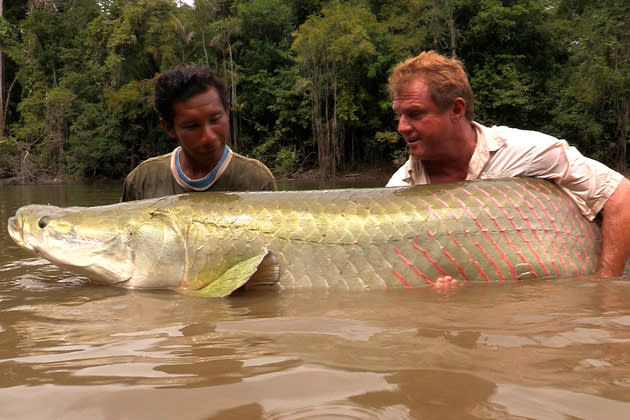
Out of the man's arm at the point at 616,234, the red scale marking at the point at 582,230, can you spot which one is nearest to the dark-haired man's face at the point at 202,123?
the red scale marking at the point at 582,230

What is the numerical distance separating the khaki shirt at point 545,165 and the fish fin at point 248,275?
Answer: 133cm

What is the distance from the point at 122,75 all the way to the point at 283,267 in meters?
31.7

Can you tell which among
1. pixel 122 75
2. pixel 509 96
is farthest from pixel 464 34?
pixel 122 75

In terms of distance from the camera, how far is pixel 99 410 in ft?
4.00

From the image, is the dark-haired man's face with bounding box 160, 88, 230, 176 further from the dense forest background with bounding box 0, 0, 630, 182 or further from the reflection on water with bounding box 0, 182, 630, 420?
the dense forest background with bounding box 0, 0, 630, 182

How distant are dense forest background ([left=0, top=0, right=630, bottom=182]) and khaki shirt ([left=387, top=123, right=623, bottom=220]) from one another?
78.4ft

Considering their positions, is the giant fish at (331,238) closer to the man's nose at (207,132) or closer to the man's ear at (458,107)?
the man's ear at (458,107)

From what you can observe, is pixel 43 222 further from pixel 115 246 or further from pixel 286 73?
pixel 286 73

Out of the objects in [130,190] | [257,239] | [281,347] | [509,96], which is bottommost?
[281,347]

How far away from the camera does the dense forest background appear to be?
2758 cm

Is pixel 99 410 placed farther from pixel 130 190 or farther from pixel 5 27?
pixel 5 27

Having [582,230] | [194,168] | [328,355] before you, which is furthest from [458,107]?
[328,355]

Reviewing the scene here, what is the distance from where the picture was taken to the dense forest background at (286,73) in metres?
27.6

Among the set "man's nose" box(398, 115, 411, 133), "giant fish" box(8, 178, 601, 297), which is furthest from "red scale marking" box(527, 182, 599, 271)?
"man's nose" box(398, 115, 411, 133)
